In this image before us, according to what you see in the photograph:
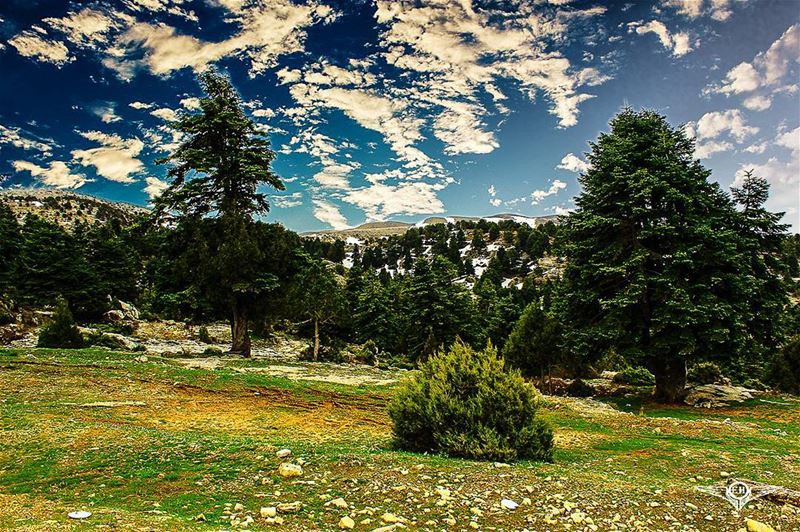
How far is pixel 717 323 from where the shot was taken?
740 inches

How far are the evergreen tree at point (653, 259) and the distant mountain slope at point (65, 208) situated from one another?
118 m

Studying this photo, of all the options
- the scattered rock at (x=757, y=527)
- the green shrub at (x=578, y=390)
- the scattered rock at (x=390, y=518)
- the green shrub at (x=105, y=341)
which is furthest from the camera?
the green shrub at (x=105, y=341)

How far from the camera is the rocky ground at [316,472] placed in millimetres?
5359

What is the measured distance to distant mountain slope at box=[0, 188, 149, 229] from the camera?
120 m

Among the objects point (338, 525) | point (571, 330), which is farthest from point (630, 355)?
point (338, 525)

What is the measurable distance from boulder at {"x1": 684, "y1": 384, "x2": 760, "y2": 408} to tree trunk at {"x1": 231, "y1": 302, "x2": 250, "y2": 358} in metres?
24.3

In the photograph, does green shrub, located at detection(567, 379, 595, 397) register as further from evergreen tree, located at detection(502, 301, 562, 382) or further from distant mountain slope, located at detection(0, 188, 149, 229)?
distant mountain slope, located at detection(0, 188, 149, 229)

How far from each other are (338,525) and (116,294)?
6805 cm

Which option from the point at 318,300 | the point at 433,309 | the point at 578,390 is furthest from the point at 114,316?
the point at 578,390

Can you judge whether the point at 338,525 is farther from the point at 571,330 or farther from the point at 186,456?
the point at 571,330

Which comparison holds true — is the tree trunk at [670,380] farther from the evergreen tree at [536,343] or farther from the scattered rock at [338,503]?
the scattered rock at [338,503]

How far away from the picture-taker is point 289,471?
21.8 ft

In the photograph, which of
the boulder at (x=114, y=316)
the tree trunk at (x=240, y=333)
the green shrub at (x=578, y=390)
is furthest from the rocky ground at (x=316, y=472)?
the boulder at (x=114, y=316)

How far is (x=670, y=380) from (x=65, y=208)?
159 metres
